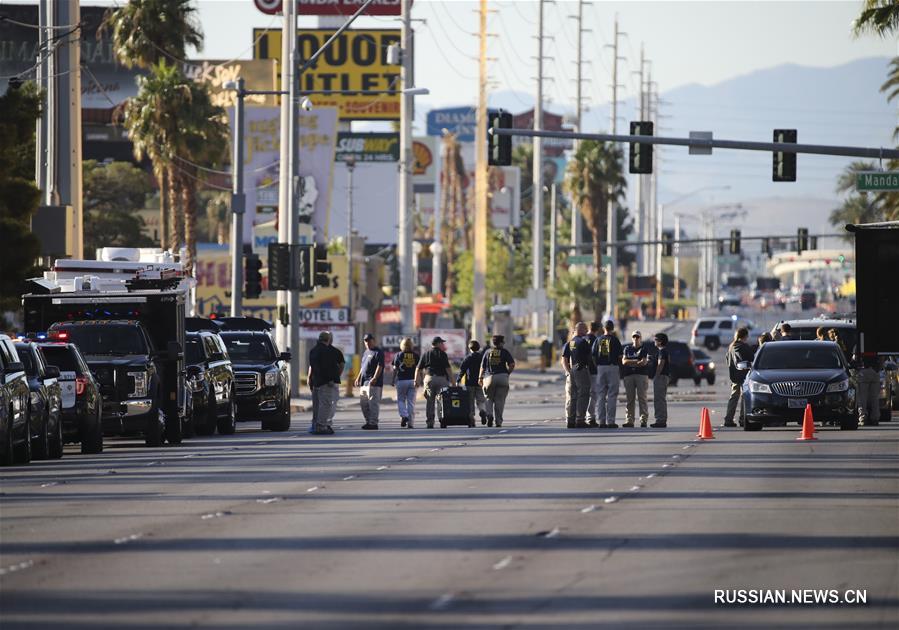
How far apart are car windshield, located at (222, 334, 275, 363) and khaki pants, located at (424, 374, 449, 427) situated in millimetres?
3203

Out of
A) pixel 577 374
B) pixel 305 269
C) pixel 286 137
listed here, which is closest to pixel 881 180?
pixel 577 374

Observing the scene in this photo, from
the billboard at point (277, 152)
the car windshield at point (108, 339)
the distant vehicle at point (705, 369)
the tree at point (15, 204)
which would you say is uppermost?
the billboard at point (277, 152)

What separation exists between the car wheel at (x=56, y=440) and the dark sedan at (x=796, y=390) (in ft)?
41.0

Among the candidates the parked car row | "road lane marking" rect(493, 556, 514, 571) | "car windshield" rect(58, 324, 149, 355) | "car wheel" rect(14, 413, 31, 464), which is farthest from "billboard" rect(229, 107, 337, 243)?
"road lane marking" rect(493, 556, 514, 571)

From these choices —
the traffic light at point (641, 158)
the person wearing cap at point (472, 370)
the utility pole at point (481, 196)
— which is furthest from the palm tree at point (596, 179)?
the person wearing cap at point (472, 370)

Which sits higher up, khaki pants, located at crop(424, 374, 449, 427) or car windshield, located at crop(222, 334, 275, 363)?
car windshield, located at crop(222, 334, 275, 363)

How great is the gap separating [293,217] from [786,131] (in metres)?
13.3

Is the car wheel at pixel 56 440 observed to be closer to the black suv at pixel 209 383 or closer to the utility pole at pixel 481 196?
the black suv at pixel 209 383

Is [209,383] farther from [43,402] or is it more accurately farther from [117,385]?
[43,402]

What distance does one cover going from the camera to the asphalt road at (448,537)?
11.9m

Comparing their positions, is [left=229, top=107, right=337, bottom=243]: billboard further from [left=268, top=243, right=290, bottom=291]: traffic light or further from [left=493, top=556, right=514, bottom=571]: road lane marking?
[left=493, top=556, right=514, bottom=571]: road lane marking

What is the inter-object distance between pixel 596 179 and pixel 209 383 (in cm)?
7508

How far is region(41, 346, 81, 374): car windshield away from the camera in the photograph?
2794 centimetres

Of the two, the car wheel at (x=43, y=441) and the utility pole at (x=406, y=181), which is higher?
the utility pole at (x=406, y=181)
